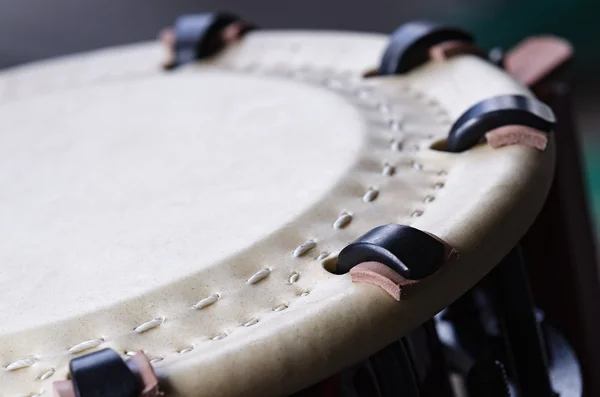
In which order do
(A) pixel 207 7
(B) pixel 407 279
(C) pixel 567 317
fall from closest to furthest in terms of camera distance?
(B) pixel 407 279 < (C) pixel 567 317 < (A) pixel 207 7

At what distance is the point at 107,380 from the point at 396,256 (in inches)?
6.5

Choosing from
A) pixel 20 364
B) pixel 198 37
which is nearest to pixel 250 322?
pixel 20 364

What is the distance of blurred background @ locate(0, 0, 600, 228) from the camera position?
6.04 ft

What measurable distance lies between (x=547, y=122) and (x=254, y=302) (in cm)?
26

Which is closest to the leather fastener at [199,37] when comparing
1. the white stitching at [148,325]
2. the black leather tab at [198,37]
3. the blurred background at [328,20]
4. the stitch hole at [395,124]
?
the black leather tab at [198,37]

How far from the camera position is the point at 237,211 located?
0.56m

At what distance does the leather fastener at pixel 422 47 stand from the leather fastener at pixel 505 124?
18 cm

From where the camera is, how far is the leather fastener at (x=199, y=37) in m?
0.97

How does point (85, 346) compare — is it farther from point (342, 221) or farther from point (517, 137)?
point (517, 137)

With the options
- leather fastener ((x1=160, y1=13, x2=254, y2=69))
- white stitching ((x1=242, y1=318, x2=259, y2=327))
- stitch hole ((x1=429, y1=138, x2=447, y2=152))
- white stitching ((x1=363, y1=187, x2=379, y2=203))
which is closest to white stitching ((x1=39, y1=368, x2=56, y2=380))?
white stitching ((x1=242, y1=318, x2=259, y2=327))

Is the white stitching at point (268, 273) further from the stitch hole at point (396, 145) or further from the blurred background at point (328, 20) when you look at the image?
the blurred background at point (328, 20)

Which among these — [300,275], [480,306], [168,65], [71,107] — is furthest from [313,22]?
[300,275]

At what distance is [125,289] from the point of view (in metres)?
0.49

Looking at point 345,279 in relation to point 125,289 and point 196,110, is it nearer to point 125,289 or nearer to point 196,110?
point 125,289
